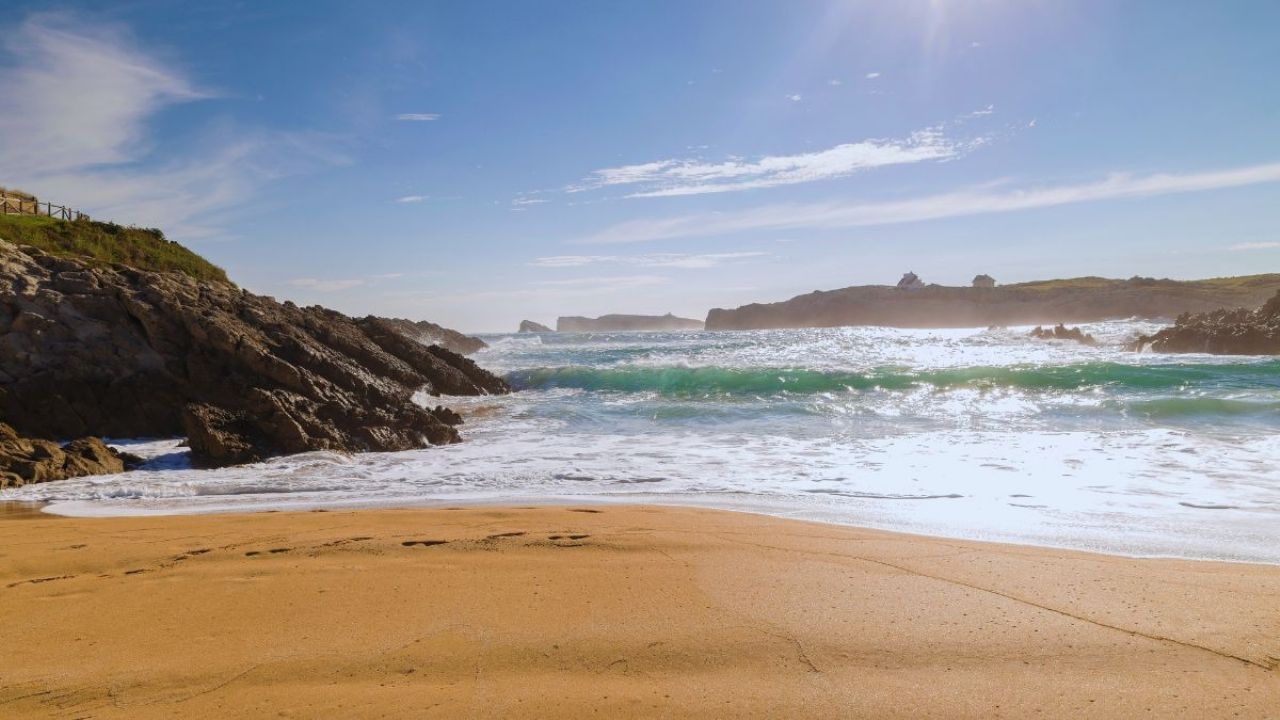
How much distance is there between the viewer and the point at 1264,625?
3447mm

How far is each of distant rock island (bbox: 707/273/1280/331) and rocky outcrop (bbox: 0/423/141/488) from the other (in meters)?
75.0

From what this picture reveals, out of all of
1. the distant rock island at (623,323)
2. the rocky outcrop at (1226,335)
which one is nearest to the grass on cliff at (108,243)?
the rocky outcrop at (1226,335)

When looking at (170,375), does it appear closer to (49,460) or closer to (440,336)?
(49,460)

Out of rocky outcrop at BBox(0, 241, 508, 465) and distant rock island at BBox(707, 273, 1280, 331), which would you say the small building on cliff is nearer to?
distant rock island at BBox(707, 273, 1280, 331)

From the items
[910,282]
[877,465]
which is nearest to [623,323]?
[910,282]

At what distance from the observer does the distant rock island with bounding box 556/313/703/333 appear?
5773 inches

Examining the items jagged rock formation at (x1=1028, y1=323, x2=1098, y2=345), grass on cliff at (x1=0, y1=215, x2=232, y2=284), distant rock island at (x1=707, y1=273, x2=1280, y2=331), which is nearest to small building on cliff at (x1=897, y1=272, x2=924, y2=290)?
distant rock island at (x1=707, y1=273, x2=1280, y2=331)

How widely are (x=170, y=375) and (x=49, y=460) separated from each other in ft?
11.1

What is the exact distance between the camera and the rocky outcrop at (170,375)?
34.2 feet

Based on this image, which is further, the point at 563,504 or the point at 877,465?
the point at 877,465

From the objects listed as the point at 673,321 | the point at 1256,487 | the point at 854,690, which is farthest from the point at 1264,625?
Result: the point at 673,321

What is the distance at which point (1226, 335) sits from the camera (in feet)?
90.5

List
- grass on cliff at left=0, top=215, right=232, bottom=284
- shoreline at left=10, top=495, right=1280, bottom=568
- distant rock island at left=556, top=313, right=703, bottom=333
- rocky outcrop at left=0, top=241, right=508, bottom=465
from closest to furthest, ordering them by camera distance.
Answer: shoreline at left=10, top=495, right=1280, bottom=568
rocky outcrop at left=0, top=241, right=508, bottom=465
grass on cliff at left=0, top=215, right=232, bottom=284
distant rock island at left=556, top=313, right=703, bottom=333

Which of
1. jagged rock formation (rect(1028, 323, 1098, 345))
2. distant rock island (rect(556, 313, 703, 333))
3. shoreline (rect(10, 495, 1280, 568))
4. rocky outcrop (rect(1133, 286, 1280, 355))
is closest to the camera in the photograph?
shoreline (rect(10, 495, 1280, 568))
